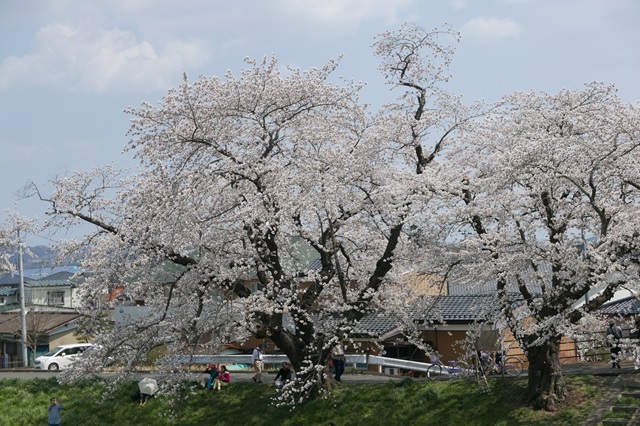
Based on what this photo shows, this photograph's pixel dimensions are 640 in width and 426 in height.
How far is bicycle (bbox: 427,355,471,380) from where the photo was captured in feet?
70.8

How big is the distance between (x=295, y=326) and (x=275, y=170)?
4826 millimetres

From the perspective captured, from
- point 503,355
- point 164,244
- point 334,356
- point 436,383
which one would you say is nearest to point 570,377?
point 503,355

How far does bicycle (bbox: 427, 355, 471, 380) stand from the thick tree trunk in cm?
250

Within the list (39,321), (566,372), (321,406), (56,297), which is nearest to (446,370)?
(566,372)

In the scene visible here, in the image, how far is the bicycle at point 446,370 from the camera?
70.8 ft

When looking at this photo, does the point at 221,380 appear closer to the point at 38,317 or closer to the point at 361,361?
the point at 361,361

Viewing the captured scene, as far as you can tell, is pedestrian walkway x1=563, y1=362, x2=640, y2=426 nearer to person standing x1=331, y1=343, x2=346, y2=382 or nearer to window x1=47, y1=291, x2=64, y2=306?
person standing x1=331, y1=343, x2=346, y2=382

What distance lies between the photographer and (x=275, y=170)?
62.8 ft

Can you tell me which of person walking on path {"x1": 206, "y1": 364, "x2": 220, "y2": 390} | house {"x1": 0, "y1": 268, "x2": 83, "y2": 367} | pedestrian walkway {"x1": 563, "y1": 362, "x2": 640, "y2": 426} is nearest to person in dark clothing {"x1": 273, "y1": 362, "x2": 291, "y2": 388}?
person walking on path {"x1": 206, "y1": 364, "x2": 220, "y2": 390}

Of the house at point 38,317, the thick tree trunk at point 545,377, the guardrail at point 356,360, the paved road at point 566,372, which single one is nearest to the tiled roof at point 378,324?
the guardrail at point 356,360

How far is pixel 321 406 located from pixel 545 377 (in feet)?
21.3

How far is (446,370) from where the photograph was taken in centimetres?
2303

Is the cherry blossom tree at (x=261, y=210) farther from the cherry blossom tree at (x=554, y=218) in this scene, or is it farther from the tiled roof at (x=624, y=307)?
the tiled roof at (x=624, y=307)

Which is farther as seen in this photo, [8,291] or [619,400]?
[8,291]
